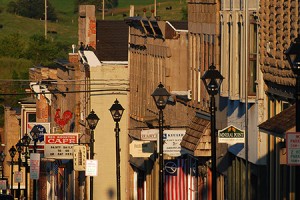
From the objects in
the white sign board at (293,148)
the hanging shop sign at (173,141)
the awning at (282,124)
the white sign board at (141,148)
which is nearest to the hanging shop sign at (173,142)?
the hanging shop sign at (173,141)

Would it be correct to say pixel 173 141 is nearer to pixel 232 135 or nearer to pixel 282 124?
pixel 232 135

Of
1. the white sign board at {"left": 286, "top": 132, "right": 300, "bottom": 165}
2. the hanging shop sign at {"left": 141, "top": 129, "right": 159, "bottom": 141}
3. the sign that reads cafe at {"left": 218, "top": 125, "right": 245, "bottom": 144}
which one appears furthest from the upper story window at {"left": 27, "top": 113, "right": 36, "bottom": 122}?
the white sign board at {"left": 286, "top": 132, "right": 300, "bottom": 165}

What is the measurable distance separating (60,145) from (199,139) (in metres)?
17.7

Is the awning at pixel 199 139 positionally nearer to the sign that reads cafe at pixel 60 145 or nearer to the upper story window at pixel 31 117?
the sign that reads cafe at pixel 60 145

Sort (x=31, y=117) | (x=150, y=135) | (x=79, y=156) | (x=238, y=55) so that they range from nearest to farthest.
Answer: (x=238, y=55)
(x=150, y=135)
(x=79, y=156)
(x=31, y=117)

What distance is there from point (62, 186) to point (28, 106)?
18890 mm

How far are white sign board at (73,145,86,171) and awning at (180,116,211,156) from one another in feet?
48.4

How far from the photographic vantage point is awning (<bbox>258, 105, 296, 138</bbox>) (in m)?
25.8

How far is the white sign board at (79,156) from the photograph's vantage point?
52784 mm

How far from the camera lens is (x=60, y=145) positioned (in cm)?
5406

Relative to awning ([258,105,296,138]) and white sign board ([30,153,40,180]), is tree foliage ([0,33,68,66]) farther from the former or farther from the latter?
awning ([258,105,296,138])

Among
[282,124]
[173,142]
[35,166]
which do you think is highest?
[282,124]

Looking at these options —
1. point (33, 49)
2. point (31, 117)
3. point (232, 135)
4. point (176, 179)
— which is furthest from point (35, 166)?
point (33, 49)

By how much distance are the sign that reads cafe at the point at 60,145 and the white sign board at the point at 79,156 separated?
1.83 ft
